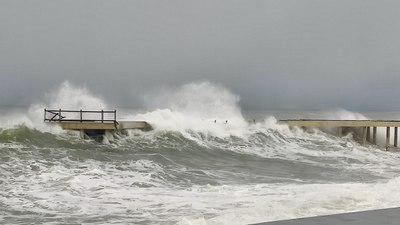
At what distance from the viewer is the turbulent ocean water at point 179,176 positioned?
8562 millimetres

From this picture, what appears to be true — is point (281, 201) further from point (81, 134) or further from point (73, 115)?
point (73, 115)

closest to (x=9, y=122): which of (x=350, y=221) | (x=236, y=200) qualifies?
(x=236, y=200)

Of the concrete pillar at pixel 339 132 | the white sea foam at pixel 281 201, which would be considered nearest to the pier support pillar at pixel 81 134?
the white sea foam at pixel 281 201

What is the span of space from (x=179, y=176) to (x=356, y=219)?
1110 cm

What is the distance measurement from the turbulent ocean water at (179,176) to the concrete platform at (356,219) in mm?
2726

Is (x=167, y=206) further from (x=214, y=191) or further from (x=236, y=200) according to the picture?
(x=214, y=191)

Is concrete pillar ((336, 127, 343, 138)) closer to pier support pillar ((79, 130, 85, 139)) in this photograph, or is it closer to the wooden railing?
the wooden railing

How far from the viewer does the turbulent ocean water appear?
856 cm

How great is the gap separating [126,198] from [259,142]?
2017 cm

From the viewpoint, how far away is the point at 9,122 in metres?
24.4

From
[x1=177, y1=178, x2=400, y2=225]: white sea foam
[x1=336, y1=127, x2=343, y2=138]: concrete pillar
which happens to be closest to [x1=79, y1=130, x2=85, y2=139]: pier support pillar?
[x1=177, y1=178, x2=400, y2=225]: white sea foam

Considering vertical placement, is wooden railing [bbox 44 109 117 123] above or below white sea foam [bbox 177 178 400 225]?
above

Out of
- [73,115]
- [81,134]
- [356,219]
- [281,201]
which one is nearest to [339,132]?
[81,134]

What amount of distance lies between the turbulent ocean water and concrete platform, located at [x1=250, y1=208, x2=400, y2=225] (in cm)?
273
